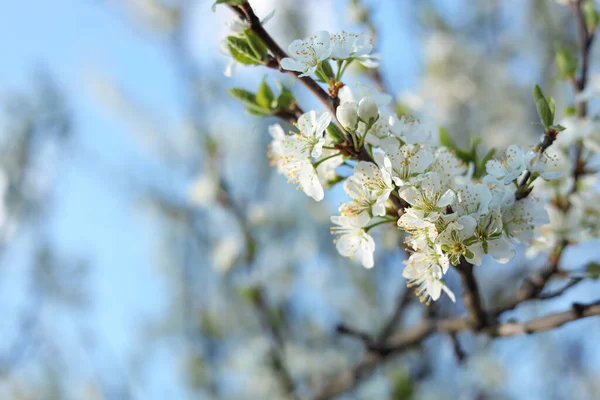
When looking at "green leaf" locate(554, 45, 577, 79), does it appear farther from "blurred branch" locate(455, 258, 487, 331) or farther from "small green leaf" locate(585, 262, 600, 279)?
"blurred branch" locate(455, 258, 487, 331)

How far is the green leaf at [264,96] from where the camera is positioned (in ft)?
2.53

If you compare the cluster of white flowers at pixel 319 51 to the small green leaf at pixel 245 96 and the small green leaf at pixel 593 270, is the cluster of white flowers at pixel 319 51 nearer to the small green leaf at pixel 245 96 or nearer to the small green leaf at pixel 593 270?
the small green leaf at pixel 245 96

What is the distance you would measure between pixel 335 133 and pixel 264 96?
17 cm

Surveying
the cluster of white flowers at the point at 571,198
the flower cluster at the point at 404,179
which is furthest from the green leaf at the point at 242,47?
the cluster of white flowers at the point at 571,198

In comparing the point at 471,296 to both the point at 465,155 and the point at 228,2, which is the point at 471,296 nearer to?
the point at 465,155

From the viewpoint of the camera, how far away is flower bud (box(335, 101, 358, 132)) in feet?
2.08

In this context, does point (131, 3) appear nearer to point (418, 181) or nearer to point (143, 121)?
point (143, 121)

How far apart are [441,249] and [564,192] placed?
18.8 inches

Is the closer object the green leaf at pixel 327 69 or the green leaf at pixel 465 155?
the green leaf at pixel 327 69

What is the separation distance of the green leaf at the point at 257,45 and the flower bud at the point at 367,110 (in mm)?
183

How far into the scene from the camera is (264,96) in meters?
0.78

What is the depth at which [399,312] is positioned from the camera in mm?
1327

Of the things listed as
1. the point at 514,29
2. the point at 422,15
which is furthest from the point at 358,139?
the point at 514,29

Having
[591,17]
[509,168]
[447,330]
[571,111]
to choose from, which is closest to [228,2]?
[509,168]
